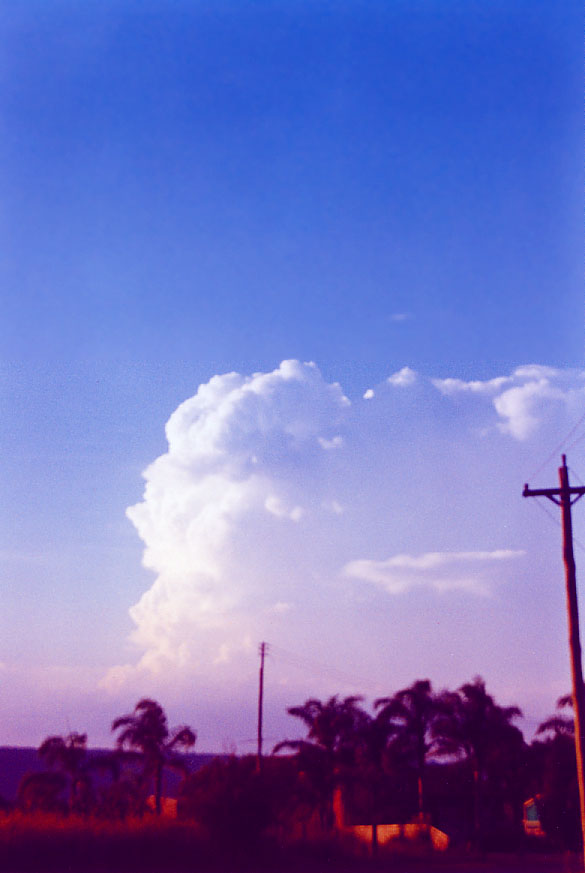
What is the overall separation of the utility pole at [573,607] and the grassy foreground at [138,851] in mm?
9669

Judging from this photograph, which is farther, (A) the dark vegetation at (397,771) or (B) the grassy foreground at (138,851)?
(A) the dark vegetation at (397,771)

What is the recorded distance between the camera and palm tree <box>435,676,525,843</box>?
54.8 meters

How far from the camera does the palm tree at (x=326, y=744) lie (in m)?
53.1

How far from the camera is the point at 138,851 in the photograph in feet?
106

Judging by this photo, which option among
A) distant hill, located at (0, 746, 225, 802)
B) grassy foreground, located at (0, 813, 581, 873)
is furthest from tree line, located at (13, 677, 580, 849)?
distant hill, located at (0, 746, 225, 802)

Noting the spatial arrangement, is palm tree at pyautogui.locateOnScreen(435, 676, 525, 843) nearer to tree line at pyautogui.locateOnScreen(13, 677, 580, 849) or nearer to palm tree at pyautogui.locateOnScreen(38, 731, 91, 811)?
tree line at pyautogui.locateOnScreen(13, 677, 580, 849)

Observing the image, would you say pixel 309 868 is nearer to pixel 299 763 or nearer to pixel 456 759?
pixel 299 763

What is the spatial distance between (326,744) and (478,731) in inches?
345

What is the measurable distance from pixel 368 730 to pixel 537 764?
11371 mm

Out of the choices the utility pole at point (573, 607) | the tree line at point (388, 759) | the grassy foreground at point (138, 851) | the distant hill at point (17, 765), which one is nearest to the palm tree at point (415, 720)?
the tree line at point (388, 759)

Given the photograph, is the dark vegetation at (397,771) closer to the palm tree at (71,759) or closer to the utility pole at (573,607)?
the palm tree at (71,759)

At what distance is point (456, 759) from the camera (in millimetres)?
56094

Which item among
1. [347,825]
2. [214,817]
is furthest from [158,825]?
[347,825]

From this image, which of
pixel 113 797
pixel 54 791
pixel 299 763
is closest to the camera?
pixel 113 797
